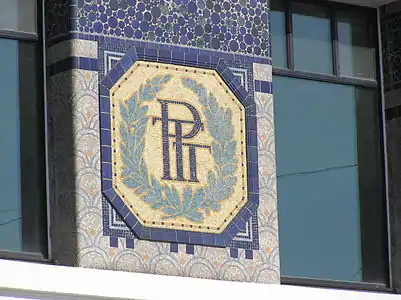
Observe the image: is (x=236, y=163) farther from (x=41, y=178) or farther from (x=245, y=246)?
(x=41, y=178)

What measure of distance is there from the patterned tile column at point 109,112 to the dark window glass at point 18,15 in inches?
4.4

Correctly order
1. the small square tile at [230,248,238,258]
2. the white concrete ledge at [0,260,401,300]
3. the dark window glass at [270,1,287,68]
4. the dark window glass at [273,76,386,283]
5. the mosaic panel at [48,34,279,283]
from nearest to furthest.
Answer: the white concrete ledge at [0,260,401,300]
the mosaic panel at [48,34,279,283]
the small square tile at [230,248,238,258]
the dark window glass at [273,76,386,283]
the dark window glass at [270,1,287,68]

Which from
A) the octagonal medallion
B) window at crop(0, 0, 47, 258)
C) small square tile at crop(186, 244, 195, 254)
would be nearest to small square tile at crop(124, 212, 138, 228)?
the octagonal medallion

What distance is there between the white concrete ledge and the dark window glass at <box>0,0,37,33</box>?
1575 millimetres

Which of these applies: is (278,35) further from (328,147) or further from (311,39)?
(328,147)

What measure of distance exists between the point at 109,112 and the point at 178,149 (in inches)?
20.3

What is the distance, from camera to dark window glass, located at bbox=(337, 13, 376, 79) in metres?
13.0

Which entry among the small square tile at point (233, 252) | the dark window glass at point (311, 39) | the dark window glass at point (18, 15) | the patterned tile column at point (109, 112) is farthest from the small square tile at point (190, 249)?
the dark window glass at point (311, 39)

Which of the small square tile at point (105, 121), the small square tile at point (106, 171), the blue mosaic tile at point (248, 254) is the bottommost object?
the blue mosaic tile at point (248, 254)

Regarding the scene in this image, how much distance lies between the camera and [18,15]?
1166cm

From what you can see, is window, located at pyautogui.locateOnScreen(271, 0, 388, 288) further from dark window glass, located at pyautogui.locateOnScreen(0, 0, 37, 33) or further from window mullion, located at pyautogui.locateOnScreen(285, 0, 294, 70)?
dark window glass, located at pyautogui.locateOnScreen(0, 0, 37, 33)

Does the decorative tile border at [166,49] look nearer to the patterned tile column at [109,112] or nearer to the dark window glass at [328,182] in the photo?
the patterned tile column at [109,112]

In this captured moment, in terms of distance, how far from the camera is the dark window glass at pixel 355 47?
13.0 m

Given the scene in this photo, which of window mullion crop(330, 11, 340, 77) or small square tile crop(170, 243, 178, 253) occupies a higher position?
window mullion crop(330, 11, 340, 77)
